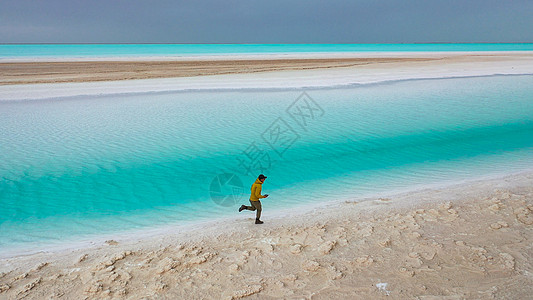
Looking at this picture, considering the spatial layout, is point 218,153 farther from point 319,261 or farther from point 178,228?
point 319,261

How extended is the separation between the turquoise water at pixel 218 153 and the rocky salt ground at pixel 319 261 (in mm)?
1249

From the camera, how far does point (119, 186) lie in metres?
8.77

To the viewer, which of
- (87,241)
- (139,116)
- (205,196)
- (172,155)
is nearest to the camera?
(87,241)

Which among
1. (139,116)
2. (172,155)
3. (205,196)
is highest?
(139,116)

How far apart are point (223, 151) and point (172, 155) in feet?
4.96

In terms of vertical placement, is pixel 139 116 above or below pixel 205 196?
above

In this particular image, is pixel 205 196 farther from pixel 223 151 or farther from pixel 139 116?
pixel 139 116

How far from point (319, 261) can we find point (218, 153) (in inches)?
260

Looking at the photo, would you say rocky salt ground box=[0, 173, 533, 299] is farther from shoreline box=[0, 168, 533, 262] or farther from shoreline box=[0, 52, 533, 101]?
shoreline box=[0, 52, 533, 101]

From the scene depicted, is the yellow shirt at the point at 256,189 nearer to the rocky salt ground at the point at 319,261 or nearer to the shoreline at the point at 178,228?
the rocky salt ground at the point at 319,261

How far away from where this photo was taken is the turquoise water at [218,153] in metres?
7.61

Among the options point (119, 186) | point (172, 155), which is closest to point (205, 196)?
point (119, 186)

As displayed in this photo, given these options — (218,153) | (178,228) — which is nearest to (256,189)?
(178,228)

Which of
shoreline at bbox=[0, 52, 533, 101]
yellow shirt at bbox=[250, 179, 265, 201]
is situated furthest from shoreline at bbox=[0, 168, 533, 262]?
shoreline at bbox=[0, 52, 533, 101]
